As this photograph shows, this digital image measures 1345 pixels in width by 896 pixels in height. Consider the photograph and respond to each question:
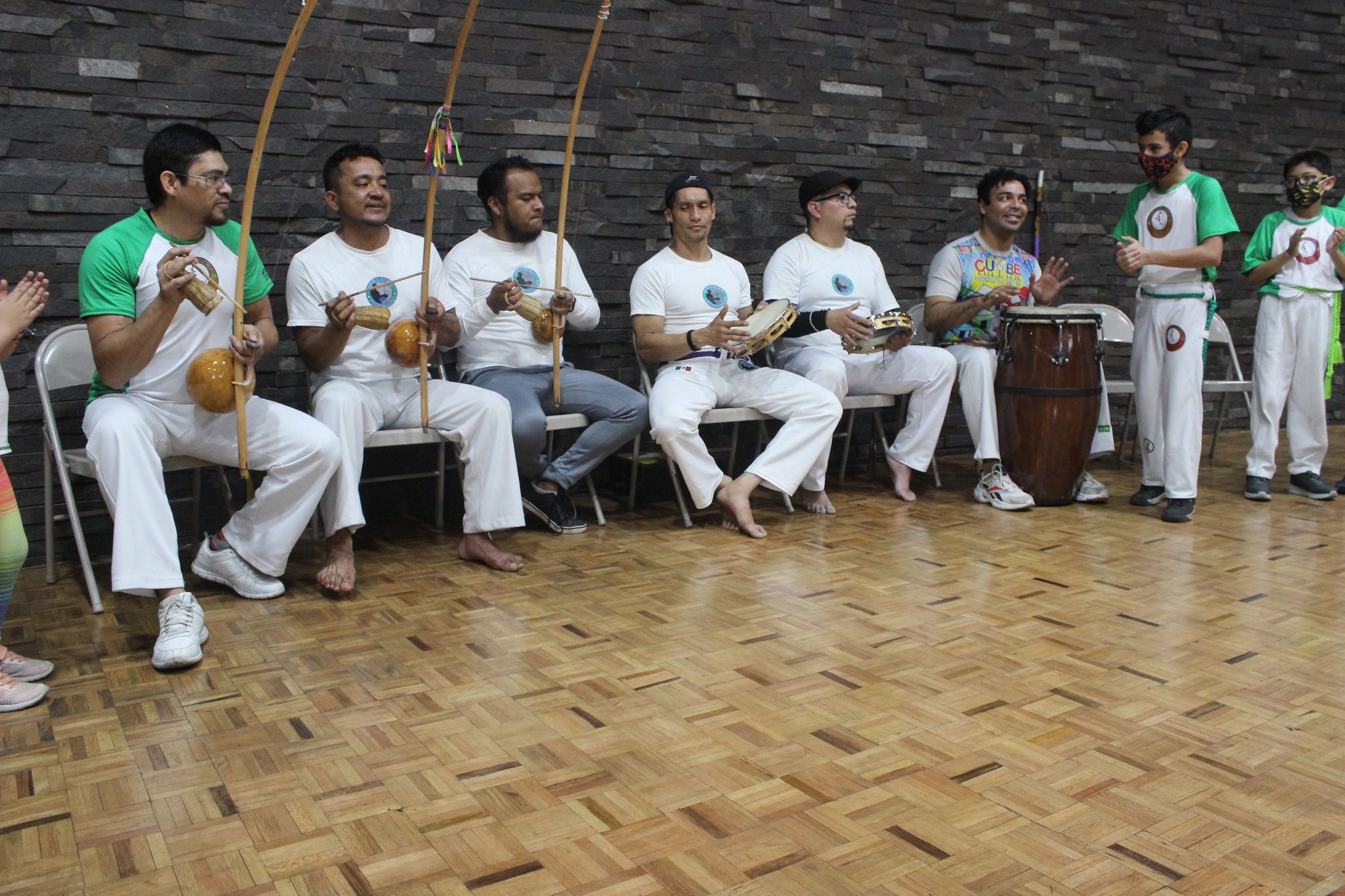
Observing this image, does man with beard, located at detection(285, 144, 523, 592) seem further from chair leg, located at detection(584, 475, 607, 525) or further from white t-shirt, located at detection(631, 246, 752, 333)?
white t-shirt, located at detection(631, 246, 752, 333)

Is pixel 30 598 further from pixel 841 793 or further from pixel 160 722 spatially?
pixel 841 793

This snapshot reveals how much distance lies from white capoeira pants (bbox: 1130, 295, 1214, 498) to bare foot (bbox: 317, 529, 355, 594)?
2.82 meters

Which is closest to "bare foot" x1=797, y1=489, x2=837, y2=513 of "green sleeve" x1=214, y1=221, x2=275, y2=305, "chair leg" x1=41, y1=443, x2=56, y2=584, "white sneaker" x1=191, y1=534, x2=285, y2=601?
"white sneaker" x1=191, y1=534, x2=285, y2=601

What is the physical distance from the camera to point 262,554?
3.00m

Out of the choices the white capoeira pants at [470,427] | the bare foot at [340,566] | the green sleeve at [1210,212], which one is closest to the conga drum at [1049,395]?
the green sleeve at [1210,212]

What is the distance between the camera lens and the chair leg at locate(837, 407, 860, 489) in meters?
4.67

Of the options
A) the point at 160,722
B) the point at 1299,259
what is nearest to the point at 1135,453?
the point at 1299,259

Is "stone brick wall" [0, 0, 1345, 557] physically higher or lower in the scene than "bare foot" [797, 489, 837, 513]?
higher

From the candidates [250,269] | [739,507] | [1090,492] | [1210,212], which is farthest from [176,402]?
[1210,212]

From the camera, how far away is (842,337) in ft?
13.6

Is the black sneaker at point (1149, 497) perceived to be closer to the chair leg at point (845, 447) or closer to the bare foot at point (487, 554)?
the chair leg at point (845, 447)

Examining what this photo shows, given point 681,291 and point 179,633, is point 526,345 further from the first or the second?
point 179,633

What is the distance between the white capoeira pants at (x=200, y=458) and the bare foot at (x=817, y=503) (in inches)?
70.7

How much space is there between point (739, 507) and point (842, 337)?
2.70 ft
